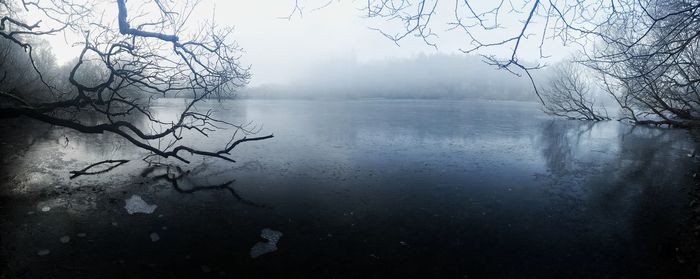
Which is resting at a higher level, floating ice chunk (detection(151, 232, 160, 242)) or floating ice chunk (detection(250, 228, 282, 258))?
floating ice chunk (detection(250, 228, 282, 258))

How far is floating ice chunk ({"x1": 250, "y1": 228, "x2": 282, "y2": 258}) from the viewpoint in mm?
4477

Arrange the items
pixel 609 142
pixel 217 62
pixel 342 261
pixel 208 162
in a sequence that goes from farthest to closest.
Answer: pixel 609 142 < pixel 208 162 < pixel 217 62 < pixel 342 261

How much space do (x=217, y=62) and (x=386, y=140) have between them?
733 cm

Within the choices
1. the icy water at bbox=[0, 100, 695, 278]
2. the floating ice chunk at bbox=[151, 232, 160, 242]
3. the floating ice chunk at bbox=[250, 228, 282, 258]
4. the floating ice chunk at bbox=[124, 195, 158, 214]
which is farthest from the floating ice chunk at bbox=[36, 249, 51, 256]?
the floating ice chunk at bbox=[250, 228, 282, 258]

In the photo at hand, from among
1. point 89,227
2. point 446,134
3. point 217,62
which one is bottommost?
point 89,227

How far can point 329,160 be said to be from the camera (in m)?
9.65

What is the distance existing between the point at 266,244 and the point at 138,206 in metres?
2.77

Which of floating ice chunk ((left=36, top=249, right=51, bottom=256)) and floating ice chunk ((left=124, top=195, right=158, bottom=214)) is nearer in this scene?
floating ice chunk ((left=36, top=249, right=51, bottom=256))

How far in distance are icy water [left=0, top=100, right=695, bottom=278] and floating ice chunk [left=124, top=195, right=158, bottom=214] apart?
116 millimetres

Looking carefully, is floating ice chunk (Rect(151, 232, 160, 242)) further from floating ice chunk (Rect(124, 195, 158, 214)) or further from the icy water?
floating ice chunk (Rect(124, 195, 158, 214))

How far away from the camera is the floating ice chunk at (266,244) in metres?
4.48

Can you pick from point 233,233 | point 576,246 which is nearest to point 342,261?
point 233,233

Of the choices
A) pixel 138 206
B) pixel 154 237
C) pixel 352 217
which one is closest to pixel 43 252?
pixel 154 237

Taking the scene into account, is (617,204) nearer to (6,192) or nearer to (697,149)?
(697,149)
